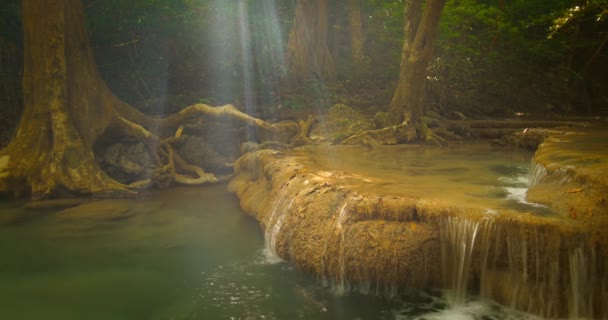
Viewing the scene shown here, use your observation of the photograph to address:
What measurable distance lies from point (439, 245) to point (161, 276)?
3.48 m

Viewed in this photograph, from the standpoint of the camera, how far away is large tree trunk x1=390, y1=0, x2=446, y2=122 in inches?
412

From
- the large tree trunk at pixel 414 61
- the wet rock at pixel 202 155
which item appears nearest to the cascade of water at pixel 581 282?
the large tree trunk at pixel 414 61

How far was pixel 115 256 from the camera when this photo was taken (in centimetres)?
615

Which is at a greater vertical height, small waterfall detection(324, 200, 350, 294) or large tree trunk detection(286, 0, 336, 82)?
large tree trunk detection(286, 0, 336, 82)

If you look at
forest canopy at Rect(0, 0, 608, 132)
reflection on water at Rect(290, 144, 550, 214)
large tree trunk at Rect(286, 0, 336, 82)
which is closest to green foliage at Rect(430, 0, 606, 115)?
forest canopy at Rect(0, 0, 608, 132)

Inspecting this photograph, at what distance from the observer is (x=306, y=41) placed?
47.9 feet

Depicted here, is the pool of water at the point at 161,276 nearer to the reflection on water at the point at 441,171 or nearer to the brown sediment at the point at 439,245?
the brown sediment at the point at 439,245

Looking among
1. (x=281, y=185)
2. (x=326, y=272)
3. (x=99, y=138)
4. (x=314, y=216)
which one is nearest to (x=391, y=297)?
(x=326, y=272)

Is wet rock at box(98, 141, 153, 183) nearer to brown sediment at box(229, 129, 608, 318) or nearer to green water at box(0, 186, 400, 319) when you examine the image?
green water at box(0, 186, 400, 319)

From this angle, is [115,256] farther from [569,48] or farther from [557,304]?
[569,48]

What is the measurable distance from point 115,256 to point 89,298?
1.20 meters

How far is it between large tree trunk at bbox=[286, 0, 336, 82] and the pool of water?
25.2 ft

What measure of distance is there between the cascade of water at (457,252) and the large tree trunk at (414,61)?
6.48 metres

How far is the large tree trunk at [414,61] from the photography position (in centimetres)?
1048
